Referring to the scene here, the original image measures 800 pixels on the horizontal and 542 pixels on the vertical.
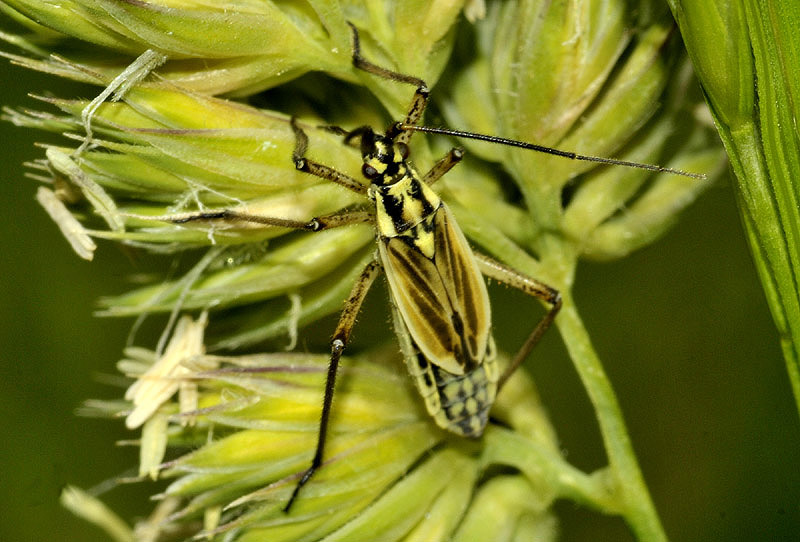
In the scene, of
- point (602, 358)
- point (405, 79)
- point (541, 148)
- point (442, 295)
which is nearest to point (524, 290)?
point (442, 295)

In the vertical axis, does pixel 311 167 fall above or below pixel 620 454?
above

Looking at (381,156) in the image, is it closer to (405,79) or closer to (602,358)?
(405,79)

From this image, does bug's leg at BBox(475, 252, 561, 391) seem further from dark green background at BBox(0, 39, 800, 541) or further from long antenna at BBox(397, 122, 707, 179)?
dark green background at BBox(0, 39, 800, 541)

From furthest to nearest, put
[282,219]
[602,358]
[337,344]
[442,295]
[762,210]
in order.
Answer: [602,358] < [442,295] < [337,344] < [282,219] < [762,210]

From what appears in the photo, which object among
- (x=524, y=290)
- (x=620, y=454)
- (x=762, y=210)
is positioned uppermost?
(x=524, y=290)

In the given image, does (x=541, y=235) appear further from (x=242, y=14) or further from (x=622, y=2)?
(x=242, y=14)

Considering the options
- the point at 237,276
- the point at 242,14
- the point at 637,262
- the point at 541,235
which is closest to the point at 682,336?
the point at 637,262

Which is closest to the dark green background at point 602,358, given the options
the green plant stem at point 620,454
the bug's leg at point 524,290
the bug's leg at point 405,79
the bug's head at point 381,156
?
the bug's leg at point 524,290

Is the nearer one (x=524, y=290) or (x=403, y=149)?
(x=524, y=290)
